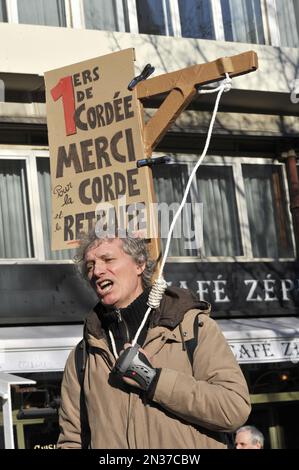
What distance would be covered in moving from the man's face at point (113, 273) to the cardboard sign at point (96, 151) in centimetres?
233

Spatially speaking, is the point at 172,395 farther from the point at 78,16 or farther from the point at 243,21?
the point at 243,21

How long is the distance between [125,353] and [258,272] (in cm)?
1270

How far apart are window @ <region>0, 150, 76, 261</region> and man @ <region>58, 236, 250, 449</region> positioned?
35.0 feet

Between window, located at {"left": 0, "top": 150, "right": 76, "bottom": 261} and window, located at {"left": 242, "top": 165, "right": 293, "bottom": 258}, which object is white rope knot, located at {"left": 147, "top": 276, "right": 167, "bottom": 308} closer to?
window, located at {"left": 0, "top": 150, "right": 76, "bottom": 261}

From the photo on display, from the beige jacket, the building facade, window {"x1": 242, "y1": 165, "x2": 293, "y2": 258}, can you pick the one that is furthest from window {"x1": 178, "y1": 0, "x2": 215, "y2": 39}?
the beige jacket

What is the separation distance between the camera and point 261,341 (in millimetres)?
15469

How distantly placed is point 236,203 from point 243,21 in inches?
105

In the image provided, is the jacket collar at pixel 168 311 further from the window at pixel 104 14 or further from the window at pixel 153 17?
the window at pixel 153 17

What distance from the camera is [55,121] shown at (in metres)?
8.53

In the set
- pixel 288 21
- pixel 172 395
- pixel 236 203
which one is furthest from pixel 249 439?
pixel 288 21

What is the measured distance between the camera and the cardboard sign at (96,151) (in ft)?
24.4

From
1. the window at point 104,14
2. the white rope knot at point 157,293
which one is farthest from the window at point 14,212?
the white rope knot at point 157,293

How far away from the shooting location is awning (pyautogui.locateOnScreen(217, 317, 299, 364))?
15227 millimetres

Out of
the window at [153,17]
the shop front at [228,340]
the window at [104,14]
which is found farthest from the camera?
the window at [153,17]
